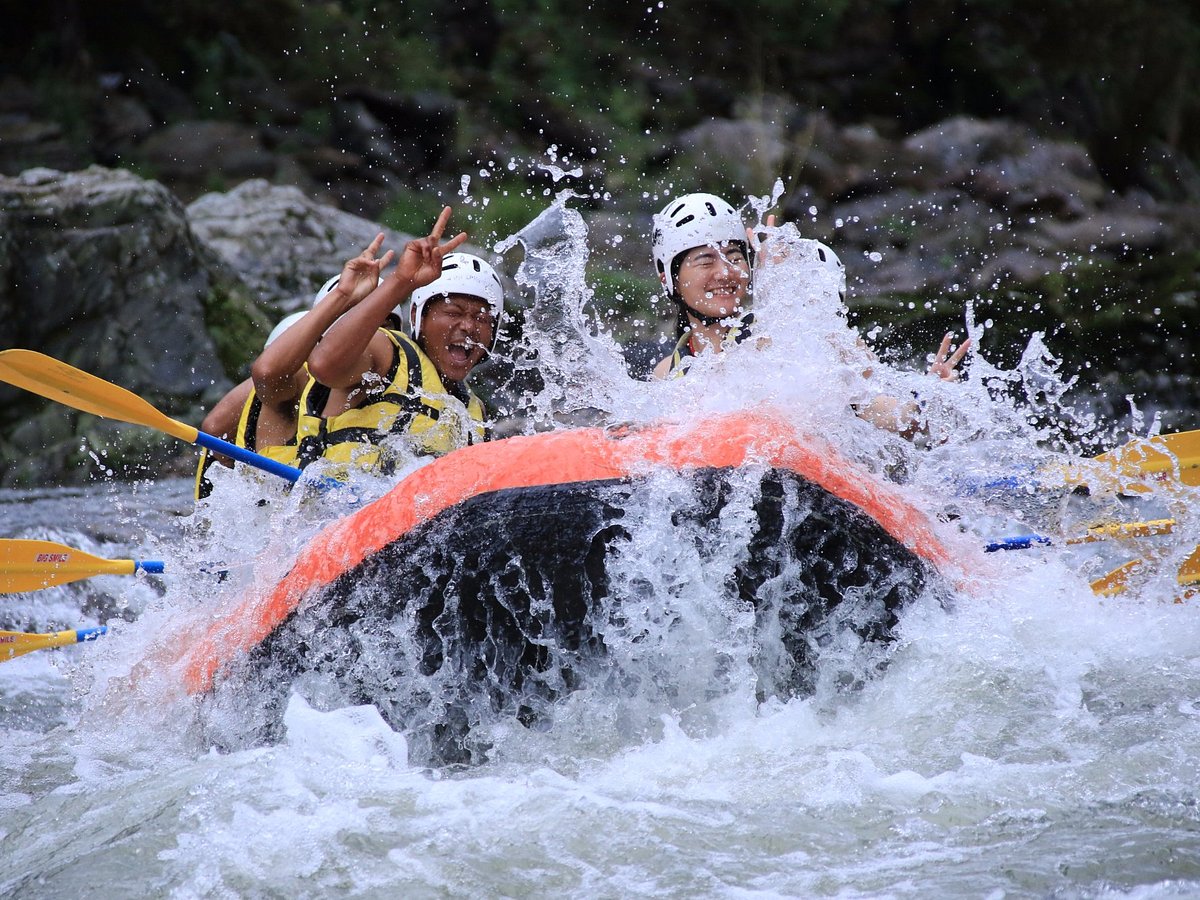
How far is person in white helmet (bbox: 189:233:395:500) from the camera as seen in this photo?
365 cm

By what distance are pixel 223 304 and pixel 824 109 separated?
916cm

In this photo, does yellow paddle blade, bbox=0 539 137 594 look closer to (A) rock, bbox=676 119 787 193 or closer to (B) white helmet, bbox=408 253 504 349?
(B) white helmet, bbox=408 253 504 349

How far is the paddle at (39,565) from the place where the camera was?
4215 millimetres

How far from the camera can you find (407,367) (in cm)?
390

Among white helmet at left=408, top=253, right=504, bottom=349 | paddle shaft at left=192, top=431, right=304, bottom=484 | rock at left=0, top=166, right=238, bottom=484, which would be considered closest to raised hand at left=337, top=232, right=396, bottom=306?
white helmet at left=408, top=253, right=504, bottom=349

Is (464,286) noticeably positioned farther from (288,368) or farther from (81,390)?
(81,390)

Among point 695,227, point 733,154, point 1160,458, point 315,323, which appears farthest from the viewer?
point 733,154

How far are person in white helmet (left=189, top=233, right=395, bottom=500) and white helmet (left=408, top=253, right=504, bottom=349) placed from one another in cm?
26

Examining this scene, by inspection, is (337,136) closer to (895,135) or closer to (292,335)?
(895,135)

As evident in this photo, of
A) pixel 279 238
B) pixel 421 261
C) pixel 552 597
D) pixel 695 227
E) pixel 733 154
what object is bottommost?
pixel 552 597

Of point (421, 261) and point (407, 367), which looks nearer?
point (421, 261)

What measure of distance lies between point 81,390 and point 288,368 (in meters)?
0.69

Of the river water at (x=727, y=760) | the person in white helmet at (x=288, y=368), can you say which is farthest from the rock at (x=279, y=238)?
the river water at (x=727, y=760)

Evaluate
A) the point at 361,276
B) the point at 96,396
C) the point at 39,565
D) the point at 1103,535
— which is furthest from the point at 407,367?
the point at 1103,535
